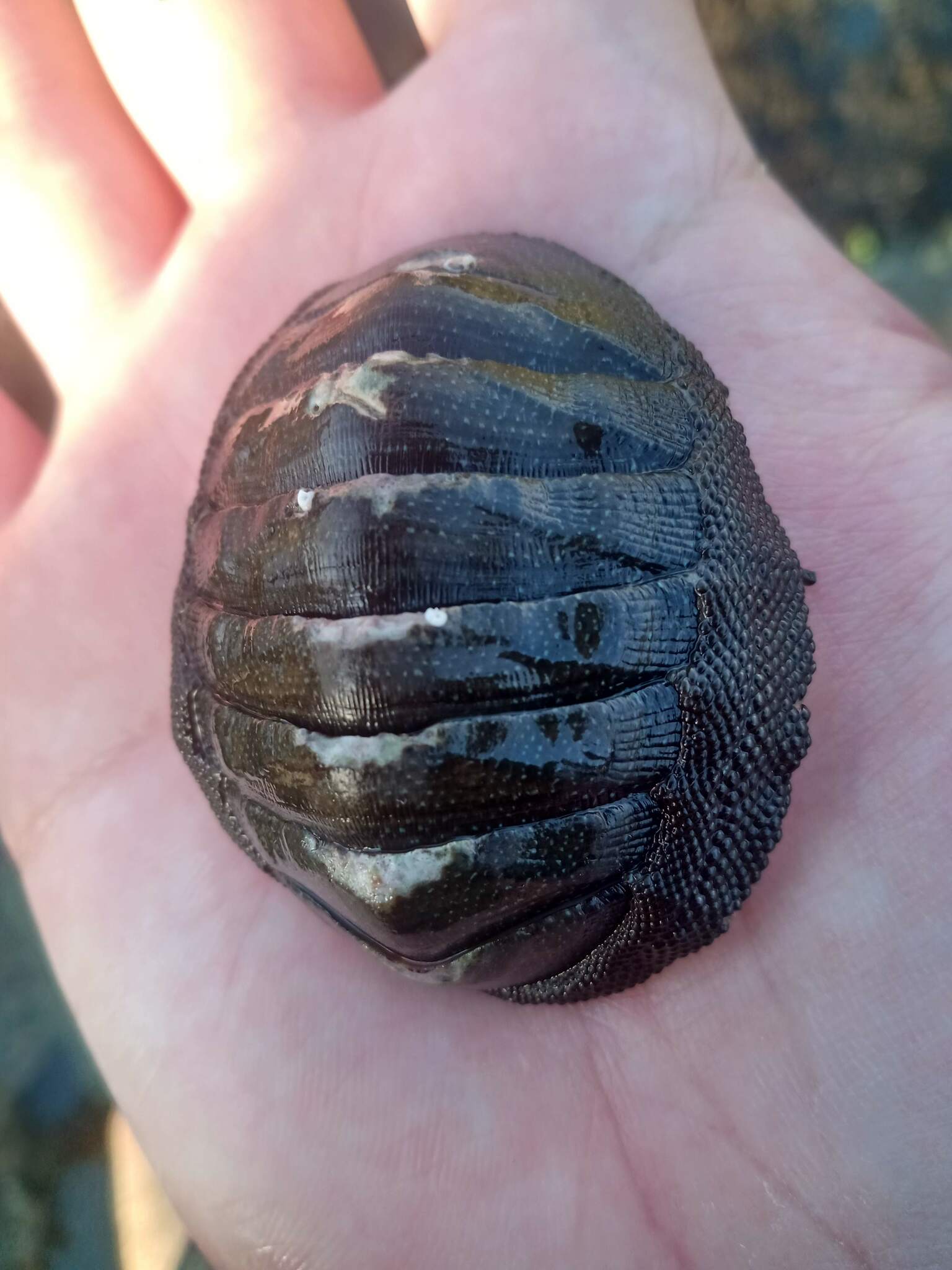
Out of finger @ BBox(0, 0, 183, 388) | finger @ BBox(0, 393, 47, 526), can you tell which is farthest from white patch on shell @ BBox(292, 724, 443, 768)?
finger @ BBox(0, 0, 183, 388)

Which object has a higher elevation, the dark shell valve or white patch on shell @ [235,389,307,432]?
white patch on shell @ [235,389,307,432]

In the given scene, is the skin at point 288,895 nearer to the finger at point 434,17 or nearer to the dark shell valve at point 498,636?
the finger at point 434,17

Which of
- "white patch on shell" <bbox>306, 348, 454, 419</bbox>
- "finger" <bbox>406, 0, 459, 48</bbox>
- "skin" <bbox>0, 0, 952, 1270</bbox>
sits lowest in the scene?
"skin" <bbox>0, 0, 952, 1270</bbox>

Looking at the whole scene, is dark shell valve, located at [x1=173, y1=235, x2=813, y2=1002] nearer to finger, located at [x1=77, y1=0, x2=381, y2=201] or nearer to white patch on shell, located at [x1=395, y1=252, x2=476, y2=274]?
white patch on shell, located at [x1=395, y1=252, x2=476, y2=274]

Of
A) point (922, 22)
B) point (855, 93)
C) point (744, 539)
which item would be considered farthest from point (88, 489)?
point (922, 22)

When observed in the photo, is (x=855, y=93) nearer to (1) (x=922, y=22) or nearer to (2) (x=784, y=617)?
(1) (x=922, y=22)

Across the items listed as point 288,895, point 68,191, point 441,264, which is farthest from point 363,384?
point 68,191

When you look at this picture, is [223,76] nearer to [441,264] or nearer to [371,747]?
[441,264]
